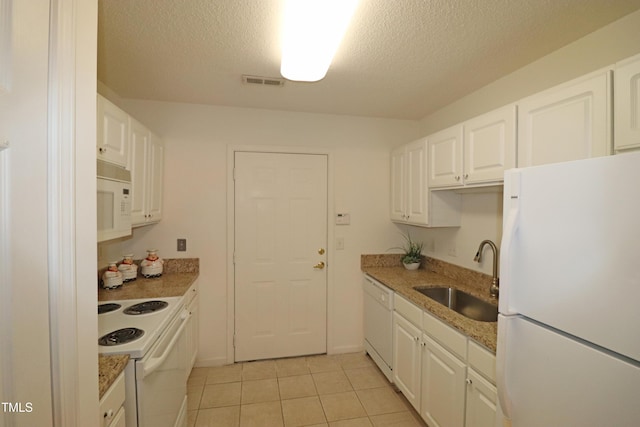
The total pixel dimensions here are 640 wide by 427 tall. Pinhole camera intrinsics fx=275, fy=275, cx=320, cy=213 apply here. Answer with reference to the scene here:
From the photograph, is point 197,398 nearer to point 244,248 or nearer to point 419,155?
point 244,248

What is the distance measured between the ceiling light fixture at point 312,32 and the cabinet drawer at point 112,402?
1.74 metres

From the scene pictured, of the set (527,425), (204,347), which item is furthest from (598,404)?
(204,347)

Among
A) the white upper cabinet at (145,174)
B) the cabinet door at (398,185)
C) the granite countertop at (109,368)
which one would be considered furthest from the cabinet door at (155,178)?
the cabinet door at (398,185)

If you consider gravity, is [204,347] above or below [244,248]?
below

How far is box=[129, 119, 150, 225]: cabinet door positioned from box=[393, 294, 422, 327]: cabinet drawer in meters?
2.09

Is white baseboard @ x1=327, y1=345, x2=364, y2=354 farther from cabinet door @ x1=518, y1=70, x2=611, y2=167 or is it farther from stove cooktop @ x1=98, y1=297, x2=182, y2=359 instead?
cabinet door @ x1=518, y1=70, x2=611, y2=167

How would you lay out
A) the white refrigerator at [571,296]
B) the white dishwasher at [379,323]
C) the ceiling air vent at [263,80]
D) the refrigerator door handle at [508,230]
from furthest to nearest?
the white dishwasher at [379,323], the ceiling air vent at [263,80], the refrigerator door handle at [508,230], the white refrigerator at [571,296]

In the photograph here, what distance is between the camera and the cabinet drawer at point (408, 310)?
196cm

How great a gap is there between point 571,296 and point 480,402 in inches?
32.8

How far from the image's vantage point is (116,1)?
133 cm

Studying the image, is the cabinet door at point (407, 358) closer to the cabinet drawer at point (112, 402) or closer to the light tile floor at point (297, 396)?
the light tile floor at point (297, 396)

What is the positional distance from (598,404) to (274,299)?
2.40m

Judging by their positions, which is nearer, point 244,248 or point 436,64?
point 436,64

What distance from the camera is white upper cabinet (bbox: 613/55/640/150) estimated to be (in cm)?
105
